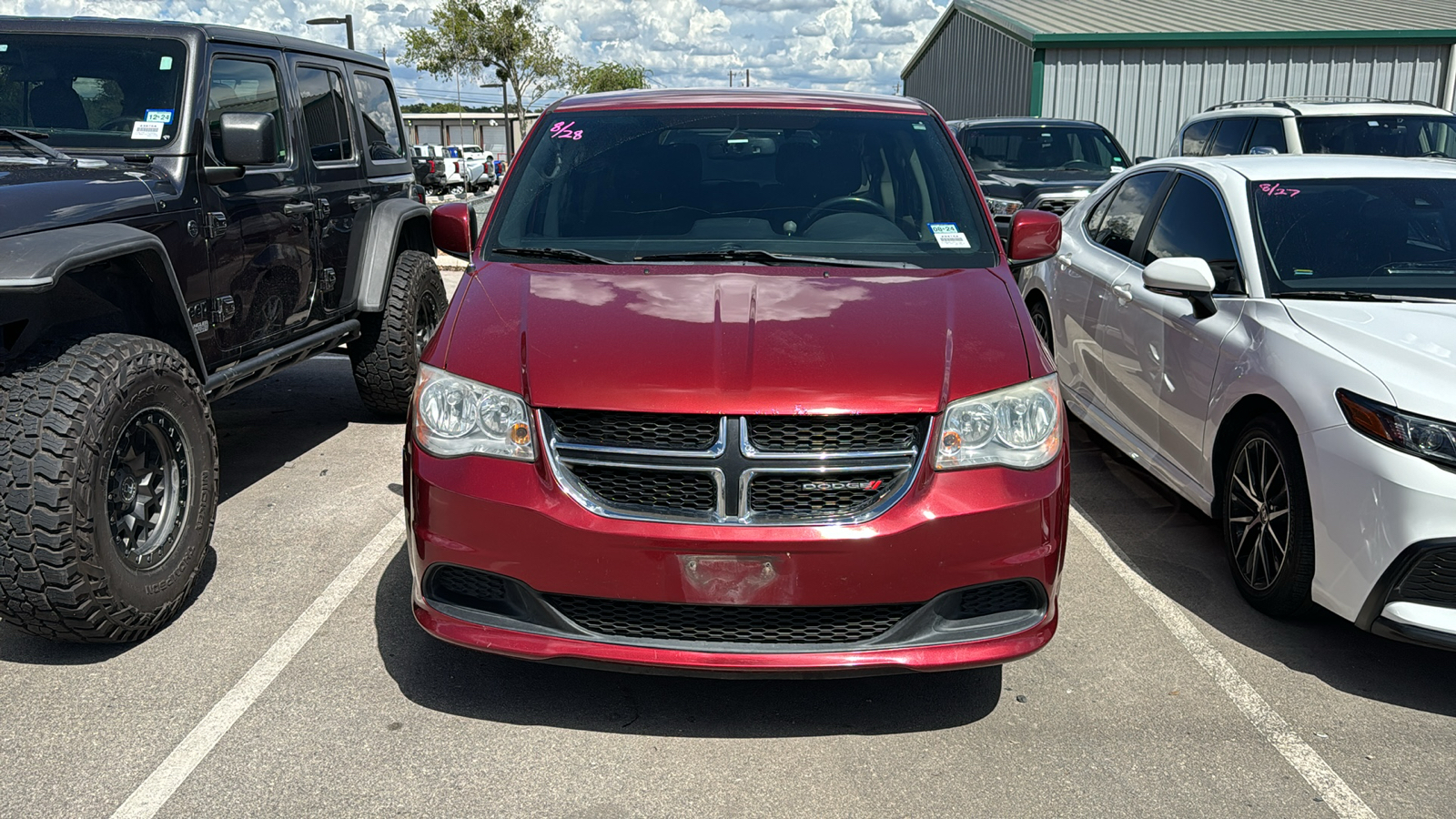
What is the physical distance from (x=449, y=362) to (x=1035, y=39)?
19810 mm

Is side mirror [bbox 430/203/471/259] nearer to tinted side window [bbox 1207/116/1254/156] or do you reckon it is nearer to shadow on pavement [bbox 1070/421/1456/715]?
shadow on pavement [bbox 1070/421/1456/715]

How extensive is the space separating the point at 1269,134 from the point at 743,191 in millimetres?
8441

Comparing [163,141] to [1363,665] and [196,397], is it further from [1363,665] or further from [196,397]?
[1363,665]

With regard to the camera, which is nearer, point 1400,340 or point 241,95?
point 1400,340

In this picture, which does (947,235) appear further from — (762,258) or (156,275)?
(156,275)

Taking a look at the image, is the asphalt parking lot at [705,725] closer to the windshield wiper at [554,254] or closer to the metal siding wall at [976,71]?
the windshield wiper at [554,254]

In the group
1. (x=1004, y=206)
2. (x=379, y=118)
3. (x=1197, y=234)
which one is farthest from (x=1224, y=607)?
(x=1004, y=206)

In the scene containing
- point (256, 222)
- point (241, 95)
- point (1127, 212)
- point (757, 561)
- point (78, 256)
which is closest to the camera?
point (757, 561)

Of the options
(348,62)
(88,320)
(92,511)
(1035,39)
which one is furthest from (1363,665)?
(1035,39)

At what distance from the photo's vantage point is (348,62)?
6559 millimetres

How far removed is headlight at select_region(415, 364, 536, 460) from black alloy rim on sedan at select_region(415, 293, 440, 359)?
364 centimetres

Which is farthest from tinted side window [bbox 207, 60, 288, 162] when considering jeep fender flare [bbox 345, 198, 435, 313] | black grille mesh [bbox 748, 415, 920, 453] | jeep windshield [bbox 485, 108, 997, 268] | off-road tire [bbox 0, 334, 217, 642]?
black grille mesh [bbox 748, 415, 920, 453]

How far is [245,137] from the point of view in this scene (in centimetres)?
451

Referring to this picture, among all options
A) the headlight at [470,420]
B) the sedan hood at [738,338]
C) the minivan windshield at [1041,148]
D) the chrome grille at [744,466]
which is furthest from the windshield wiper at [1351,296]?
the minivan windshield at [1041,148]
